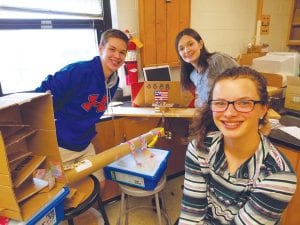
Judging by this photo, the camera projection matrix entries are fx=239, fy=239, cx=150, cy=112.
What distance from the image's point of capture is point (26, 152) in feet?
3.32

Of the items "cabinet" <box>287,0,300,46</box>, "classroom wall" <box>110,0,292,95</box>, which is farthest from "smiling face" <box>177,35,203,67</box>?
"cabinet" <box>287,0,300,46</box>

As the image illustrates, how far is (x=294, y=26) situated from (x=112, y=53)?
2.89 meters

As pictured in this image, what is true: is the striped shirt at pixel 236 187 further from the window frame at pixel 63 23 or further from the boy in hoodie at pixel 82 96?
the window frame at pixel 63 23

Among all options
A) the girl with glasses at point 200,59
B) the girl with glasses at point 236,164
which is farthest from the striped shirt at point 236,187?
the girl with glasses at point 200,59

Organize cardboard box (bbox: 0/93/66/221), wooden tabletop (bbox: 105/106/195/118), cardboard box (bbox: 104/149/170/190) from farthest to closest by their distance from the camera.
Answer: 1. wooden tabletop (bbox: 105/106/195/118)
2. cardboard box (bbox: 104/149/170/190)
3. cardboard box (bbox: 0/93/66/221)

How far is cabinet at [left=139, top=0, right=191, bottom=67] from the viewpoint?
2.22m

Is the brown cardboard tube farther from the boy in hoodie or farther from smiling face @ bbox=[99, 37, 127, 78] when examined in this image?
smiling face @ bbox=[99, 37, 127, 78]

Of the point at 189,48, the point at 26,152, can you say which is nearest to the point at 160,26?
the point at 189,48

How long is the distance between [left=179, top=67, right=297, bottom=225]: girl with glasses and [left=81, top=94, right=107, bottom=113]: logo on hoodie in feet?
2.58

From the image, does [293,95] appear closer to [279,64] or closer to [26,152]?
[279,64]

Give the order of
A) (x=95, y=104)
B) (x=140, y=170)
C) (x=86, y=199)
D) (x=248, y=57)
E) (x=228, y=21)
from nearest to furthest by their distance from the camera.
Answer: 1. (x=86, y=199)
2. (x=140, y=170)
3. (x=95, y=104)
4. (x=228, y=21)
5. (x=248, y=57)

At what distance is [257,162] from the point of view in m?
0.93

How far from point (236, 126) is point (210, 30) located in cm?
211

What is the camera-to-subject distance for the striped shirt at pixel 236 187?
880mm
